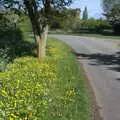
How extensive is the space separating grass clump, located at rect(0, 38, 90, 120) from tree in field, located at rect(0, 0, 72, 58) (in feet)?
15.9

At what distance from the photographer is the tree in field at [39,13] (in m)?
19.6

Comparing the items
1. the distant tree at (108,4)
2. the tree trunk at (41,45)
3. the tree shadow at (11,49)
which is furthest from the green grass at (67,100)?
the distant tree at (108,4)

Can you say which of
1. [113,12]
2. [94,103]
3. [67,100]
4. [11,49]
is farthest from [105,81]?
[113,12]

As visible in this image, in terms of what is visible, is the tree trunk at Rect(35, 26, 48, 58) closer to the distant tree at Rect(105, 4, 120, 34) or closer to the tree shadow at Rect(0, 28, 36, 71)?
the tree shadow at Rect(0, 28, 36, 71)

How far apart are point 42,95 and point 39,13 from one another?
1054cm

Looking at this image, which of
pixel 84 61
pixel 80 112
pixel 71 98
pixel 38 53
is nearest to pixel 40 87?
pixel 71 98

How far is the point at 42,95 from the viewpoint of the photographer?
33.9 feet

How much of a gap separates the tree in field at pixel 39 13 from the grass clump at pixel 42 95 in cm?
486

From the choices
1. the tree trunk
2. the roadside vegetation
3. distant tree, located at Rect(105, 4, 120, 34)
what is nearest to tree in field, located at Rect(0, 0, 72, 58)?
the tree trunk

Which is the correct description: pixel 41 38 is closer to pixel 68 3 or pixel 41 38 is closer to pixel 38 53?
pixel 38 53

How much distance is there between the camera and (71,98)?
1074 cm

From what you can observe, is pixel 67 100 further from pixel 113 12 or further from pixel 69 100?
pixel 113 12

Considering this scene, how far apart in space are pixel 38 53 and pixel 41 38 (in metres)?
0.88

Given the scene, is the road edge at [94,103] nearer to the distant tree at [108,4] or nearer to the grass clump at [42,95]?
the grass clump at [42,95]
